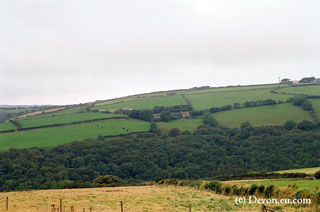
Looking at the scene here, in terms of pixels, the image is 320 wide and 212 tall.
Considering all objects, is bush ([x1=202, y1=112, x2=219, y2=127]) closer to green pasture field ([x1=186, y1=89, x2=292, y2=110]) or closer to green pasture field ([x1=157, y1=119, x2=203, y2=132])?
green pasture field ([x1=157, y1=119, x2=203, y2=132])

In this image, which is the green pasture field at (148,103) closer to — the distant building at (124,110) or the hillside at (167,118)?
the hillside at (167,118)

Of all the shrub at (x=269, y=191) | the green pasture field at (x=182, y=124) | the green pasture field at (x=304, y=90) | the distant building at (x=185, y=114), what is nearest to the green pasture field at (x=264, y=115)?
the green pasture field at (x=182, y=124)

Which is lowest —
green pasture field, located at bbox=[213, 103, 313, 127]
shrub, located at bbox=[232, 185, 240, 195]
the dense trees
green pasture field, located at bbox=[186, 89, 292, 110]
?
the dense trees

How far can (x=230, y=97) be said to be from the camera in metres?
141

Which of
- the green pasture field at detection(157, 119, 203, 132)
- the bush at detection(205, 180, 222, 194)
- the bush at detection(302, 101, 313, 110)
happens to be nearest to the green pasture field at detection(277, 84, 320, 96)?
the bush at detection(302, 101, 313, 110)

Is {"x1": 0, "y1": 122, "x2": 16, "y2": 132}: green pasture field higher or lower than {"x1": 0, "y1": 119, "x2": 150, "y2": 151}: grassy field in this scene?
higher

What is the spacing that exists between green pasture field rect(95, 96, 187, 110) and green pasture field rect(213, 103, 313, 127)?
874 inches

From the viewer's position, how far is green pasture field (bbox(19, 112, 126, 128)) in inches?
4419

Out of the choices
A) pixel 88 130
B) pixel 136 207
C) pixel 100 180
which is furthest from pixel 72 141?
pixel 136 207

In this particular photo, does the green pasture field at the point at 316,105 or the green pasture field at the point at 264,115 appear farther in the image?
the green pasture field at the point at 316,105

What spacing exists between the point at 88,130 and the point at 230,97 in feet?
193

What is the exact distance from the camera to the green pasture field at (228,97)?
13325cm

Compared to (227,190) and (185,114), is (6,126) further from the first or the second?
(227,190)

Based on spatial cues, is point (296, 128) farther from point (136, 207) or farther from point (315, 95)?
point (136, 207)
